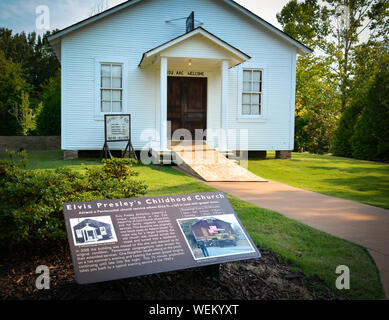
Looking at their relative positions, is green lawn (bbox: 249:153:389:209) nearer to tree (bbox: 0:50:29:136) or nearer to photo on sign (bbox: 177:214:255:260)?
photo on sign (bbox: 177:214:255:260)

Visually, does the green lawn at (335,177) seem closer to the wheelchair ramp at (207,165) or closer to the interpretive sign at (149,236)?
the wheelchair ramp at (207,165)

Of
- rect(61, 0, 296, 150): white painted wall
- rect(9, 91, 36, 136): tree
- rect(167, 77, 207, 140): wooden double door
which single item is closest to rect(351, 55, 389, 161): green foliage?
rect(61, 0, 296, 150): white painted wall

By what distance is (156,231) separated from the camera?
3.26m

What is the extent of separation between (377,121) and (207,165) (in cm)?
872

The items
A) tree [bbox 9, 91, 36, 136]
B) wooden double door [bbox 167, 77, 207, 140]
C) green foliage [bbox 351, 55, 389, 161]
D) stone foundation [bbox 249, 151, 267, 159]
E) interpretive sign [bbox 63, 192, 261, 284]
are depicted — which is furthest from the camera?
tree [bbox 9, 91, 36, 136]

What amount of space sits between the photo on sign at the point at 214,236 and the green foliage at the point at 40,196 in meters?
1.24

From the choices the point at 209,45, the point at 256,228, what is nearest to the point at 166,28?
the point at 209,45

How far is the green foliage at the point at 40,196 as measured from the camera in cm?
343

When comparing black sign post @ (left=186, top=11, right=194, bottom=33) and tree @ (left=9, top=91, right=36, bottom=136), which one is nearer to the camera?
black sign post @ (left=186, top=11, right=194, bottom=33)

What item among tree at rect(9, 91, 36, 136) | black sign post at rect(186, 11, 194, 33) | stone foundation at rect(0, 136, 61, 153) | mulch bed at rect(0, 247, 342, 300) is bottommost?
mulch bed at rect(0, 247, 342, 300)

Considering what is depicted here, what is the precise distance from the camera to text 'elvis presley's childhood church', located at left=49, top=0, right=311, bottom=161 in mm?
13055

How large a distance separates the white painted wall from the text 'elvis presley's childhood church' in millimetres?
37

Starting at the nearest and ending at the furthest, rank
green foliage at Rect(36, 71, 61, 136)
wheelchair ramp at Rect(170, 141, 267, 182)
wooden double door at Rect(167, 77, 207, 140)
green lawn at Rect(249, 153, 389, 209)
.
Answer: green lawn at Rect(249, 153, 389, 209) → wheelchair ramp at Rect(170, 141, 267, 182) → wooden double door at Rect(167, 77, 207, 140) → green foliage at Rect(36, 71, 61, 136)

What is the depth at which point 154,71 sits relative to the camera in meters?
14.1
